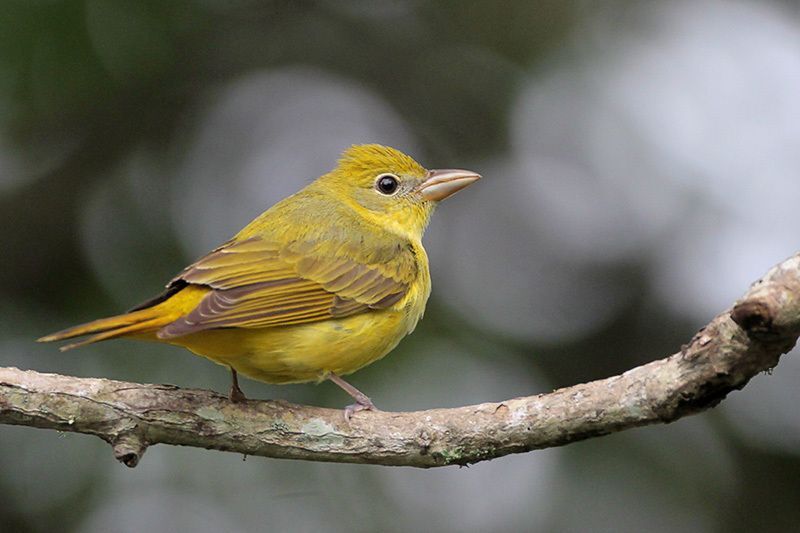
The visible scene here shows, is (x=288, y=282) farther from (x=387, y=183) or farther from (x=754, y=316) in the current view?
(x=754, y=316)

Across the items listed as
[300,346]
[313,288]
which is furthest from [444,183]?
[300,346]

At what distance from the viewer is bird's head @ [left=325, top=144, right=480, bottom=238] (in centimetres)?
509

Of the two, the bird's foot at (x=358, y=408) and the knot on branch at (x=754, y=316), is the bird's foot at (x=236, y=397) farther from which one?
the knot on branch at (x=754, y=316)

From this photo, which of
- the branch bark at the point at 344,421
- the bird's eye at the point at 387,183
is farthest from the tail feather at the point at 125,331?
the bird's eye at the point at 387,183

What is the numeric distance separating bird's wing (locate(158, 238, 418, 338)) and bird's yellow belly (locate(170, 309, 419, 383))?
0.05 meters

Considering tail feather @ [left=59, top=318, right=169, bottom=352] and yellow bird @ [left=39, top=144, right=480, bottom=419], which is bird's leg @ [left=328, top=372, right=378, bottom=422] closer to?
yellow bird @ [left=39, top=144, right=480, bottom=419]

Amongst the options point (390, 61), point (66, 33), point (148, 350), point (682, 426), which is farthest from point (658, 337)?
point (66, 33)

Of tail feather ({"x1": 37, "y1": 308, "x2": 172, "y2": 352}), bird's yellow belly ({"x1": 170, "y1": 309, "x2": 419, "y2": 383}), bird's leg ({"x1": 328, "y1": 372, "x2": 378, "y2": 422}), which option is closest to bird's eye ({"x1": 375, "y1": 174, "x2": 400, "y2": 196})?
bird's yellow belly ({"x1": 170, "y1": 309, "x2": 419, "y2": 383})

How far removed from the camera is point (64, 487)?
5.01 m

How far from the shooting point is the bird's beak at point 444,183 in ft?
16.7

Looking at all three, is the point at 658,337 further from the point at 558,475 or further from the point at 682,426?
the point at 558,475

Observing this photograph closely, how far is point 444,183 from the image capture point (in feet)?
16.8

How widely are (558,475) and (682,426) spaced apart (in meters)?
0.74

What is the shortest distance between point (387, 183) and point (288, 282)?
3.98 feet
